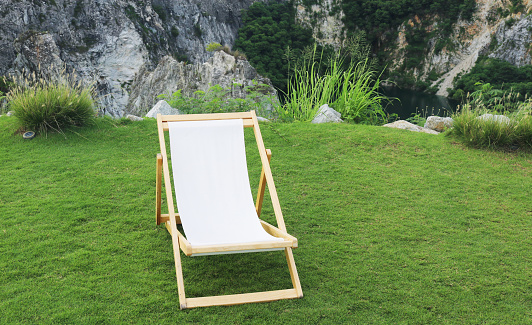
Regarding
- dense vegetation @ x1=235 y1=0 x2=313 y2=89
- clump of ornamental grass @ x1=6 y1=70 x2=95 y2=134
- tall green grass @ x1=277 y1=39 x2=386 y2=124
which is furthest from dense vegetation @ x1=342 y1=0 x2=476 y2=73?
clump of ornamental grass @ x1=6 y1=70 x2=95 y2=134

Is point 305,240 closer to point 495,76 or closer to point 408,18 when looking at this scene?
point 495,76

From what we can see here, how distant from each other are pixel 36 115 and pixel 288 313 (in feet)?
12.3

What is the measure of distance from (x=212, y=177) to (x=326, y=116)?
125 inches

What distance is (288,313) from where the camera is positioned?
7.17 ft

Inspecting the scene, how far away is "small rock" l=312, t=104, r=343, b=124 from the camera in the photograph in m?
5.68

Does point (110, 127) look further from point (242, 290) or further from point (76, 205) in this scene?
point (242, 290)

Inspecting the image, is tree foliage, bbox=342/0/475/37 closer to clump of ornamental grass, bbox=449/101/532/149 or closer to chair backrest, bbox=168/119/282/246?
clump of ornamental grass, bbox=449/101/532/149

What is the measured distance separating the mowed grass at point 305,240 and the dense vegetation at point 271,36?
800 inches

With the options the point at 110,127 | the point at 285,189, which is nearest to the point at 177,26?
the point at 110,127

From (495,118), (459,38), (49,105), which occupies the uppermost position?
(459,38)

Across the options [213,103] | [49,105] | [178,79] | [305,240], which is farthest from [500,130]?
[178,79]

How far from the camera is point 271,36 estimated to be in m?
30.4

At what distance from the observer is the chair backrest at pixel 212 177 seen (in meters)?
2.61

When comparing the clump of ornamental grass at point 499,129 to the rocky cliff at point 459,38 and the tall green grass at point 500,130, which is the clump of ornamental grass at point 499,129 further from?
the rocky cliff at point 459,38
